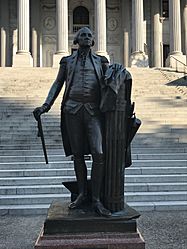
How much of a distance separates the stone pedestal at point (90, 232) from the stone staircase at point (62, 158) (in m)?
3.22

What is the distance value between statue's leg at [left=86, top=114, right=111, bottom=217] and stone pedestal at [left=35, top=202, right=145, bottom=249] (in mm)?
179

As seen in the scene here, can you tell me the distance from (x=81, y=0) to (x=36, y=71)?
54.6 feet

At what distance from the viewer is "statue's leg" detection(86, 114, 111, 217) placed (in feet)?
13.7

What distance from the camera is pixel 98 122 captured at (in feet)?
14.1

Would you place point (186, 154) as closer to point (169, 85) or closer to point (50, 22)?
point (169, 85)

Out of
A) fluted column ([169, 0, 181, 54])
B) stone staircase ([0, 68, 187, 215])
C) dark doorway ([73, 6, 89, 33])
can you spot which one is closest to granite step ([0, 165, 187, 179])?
stone staircase ([0, 68, 187, 215])

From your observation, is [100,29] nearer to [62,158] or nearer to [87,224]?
[62,158]

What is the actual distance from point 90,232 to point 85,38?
213cm

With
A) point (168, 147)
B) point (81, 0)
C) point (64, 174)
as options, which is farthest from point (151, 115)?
point (81, 0)

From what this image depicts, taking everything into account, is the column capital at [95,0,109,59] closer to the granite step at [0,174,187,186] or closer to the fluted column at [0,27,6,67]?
the fluted column at [0,27,6,67]

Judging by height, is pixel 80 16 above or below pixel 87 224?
above

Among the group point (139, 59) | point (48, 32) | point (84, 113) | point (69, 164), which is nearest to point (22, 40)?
point (48, 32)

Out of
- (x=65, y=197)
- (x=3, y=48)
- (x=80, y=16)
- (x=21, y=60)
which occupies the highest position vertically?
(x=80, y=16)

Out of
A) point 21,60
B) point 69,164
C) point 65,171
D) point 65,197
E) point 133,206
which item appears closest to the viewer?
point 133,206
